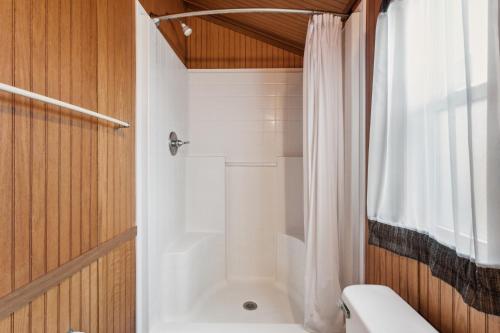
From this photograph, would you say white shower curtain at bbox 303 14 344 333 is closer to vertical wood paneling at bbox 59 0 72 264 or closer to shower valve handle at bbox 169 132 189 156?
shower valve handle at bbox 169 132 189 156

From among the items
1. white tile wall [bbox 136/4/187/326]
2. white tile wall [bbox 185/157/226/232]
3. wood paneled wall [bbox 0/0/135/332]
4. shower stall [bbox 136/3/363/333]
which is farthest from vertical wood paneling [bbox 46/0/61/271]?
white tile wall [bbox 185/157/226/232]

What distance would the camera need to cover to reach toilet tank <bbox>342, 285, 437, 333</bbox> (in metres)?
0.86

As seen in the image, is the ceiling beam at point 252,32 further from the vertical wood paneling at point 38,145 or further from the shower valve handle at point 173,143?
the vertical wood paneling at point 38,145

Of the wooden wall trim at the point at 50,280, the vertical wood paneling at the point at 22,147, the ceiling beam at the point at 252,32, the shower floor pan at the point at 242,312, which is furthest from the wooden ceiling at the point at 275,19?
the shower floor pan at the point at 242,312

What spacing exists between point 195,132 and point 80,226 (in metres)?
1.63

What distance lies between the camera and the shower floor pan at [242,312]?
1.61 m

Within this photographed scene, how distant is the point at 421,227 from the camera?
956 millimetres

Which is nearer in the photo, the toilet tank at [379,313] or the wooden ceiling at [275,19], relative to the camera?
the toilet tank at [379,313]

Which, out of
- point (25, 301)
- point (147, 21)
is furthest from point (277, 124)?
point (25, 301)

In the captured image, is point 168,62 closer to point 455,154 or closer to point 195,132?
point 195,132

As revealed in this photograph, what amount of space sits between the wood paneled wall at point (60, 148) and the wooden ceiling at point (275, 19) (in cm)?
112

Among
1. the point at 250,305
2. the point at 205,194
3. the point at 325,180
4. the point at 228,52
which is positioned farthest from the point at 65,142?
the point at 228,52

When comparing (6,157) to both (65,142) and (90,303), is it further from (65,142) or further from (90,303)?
(90,303)

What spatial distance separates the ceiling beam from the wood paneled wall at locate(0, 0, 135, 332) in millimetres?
1278
